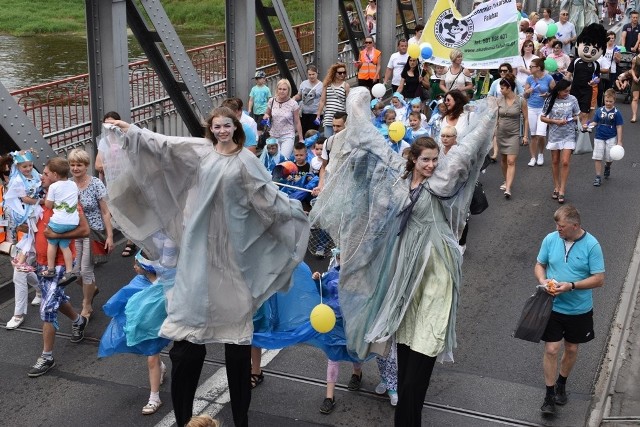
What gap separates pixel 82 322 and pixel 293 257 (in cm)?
280

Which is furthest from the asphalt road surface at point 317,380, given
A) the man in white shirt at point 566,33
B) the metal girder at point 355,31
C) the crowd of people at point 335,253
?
the man in white shirt at point 566,33

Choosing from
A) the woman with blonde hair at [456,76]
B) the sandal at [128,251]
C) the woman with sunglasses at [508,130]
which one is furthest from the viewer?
the woman with blonde hair at [456,76]

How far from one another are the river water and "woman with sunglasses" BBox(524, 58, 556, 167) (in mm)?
10879

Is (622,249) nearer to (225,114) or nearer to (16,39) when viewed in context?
(225,114)

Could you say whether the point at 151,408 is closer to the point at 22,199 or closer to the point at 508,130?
Answer: the point at 22,199

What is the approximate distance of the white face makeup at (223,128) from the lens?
5828 millimetres

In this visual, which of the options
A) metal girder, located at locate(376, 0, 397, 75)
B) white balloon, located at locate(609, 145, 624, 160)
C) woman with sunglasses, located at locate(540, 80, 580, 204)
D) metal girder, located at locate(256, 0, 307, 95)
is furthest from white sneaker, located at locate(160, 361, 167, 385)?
metal girder, located at locate(376, 0, 397, 75)

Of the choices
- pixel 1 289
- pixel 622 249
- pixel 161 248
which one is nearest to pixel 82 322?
pixel 1 289

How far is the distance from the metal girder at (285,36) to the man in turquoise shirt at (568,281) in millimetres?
9571

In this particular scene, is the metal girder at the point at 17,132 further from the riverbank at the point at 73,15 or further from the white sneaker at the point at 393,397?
the riverbank at the point at 73,15

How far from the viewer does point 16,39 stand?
33938 mm

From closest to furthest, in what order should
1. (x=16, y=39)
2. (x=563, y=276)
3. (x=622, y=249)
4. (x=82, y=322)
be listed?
(x=563, y=276) < (x=82, y=322) < (x=622, y=249) < (x=16, y=39)

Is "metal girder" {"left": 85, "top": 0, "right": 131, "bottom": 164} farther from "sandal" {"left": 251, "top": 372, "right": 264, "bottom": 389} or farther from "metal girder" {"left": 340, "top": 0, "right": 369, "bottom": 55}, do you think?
"metal girder" {"left": 340, "top": 0, "right": 369, "bottom": 55}

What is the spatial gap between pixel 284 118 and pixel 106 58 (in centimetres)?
236
